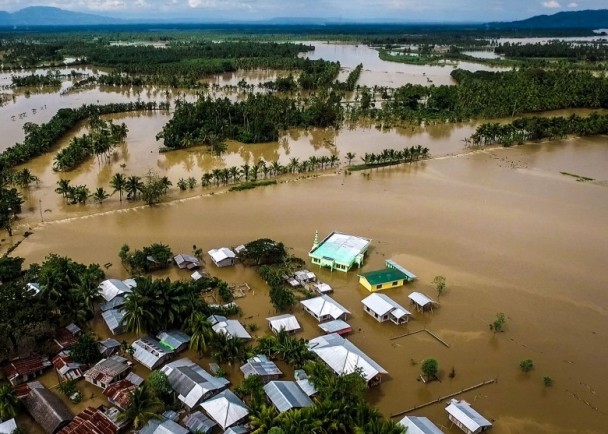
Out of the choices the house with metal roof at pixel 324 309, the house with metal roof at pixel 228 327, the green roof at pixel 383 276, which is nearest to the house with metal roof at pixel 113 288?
the house with metal roof at pixel 228 327

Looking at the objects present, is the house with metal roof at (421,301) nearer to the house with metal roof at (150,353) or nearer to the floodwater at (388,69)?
the house with metal roof at (150,353)

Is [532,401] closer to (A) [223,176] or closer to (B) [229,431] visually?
(B) [229,431]

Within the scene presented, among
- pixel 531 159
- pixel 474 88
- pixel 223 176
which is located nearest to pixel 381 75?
pixel 474 88

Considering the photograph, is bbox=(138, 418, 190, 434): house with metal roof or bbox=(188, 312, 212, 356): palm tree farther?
bbox=(188, 312, 212, 356): palm tree

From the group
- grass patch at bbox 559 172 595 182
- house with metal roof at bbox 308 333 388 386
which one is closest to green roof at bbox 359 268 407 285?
house with metal roof at bbox 308 333 388 386

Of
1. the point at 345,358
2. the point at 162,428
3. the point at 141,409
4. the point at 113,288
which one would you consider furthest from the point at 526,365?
the point at 113,288

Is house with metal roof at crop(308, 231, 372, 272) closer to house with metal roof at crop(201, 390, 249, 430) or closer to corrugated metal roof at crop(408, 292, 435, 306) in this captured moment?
corrugated metal roof at crop(408, 292, 435, 306)
